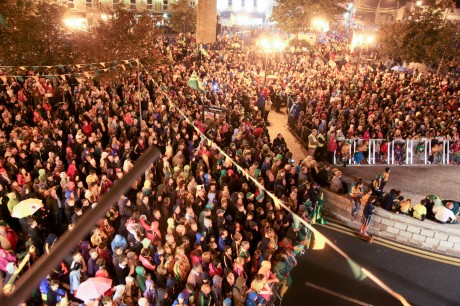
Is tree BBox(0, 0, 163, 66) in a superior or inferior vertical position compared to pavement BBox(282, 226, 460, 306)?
superior

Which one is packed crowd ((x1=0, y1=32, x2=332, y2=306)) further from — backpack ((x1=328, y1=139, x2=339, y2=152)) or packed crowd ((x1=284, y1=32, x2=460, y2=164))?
packed crowd ((x1=284, y1=32, x2=460, y2=164))

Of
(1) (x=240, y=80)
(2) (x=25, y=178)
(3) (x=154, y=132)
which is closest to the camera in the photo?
(2) (x=25, y=178)

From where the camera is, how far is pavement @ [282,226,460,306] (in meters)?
8.09

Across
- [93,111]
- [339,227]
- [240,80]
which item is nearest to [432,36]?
[240,80]

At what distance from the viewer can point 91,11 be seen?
161 feet

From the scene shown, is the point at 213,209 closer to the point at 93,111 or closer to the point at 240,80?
the point at 93,111

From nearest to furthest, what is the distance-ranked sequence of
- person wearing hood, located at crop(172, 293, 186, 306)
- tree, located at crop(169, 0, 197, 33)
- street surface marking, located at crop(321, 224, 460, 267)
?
person wearing hood, located at crop(172, 293, 186, 306)
street surface marking, located at crop(321, 224, 460, 267)
tree, located at crop(169, 0, 197, 33)

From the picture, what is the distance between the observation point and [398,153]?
44.5 feet

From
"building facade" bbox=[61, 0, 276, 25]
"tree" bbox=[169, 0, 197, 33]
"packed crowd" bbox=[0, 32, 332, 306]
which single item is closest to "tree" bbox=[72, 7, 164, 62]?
"packed crowd" bbox=[0, 32, 332, 306]

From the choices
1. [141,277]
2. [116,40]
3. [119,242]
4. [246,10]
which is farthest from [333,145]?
[246,10]

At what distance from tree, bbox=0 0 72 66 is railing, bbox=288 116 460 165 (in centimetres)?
1289

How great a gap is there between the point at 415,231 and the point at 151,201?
6.72 metres

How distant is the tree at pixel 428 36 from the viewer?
24438 millimetres

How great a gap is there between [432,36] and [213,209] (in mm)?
22677
